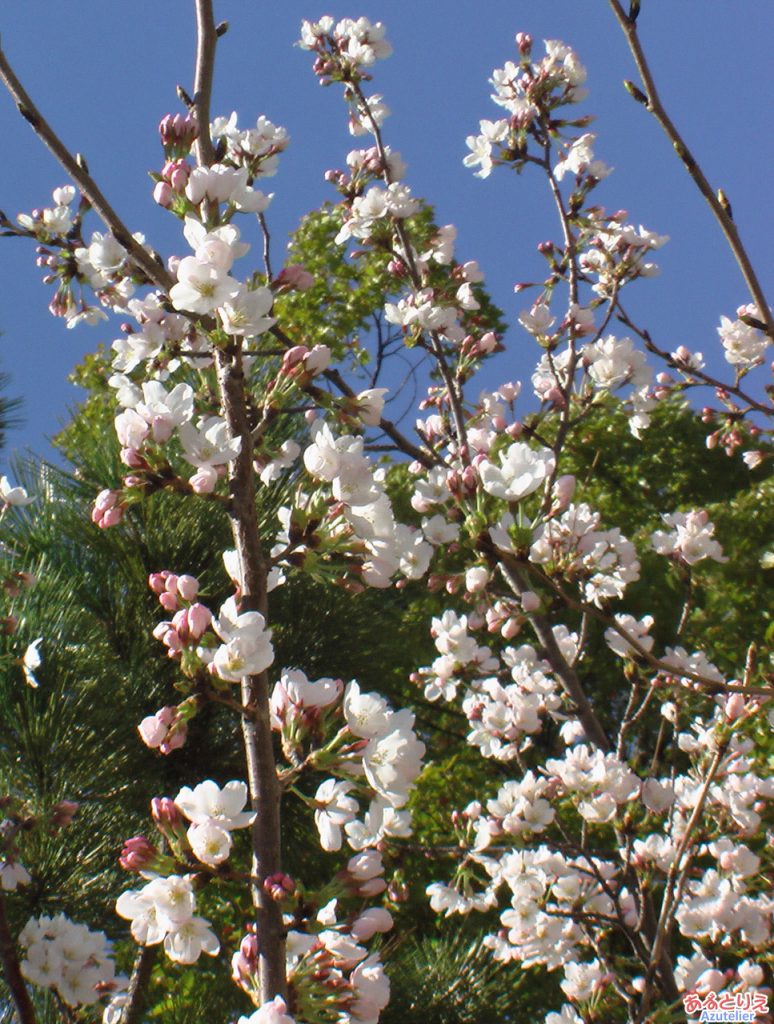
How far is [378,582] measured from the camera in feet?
4.28

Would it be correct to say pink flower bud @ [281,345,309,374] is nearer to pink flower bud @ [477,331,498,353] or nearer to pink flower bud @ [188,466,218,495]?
pink flower bud @ [188,466,218,495]

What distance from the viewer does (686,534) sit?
2.57 metres

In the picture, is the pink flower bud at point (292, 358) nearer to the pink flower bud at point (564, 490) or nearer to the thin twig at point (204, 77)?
the thin twig at point (204, 77)

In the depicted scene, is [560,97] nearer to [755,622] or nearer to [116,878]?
[116,878]

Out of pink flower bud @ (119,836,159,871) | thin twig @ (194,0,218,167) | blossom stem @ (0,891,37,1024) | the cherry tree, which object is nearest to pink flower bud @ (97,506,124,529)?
the cherry tree

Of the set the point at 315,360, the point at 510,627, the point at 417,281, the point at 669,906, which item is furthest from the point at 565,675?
the point at 315,360

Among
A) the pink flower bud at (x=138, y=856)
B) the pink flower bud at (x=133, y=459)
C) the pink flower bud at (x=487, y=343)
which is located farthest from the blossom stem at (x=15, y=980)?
the pink flower bud at (x=487, y=343)

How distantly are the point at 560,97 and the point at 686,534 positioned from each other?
1.32m

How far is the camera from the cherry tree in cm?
115

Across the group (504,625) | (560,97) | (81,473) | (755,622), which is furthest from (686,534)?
(755,622)

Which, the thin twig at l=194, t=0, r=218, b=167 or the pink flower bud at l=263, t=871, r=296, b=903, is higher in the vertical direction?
the thin twig at l=194, t=0, r=218, b=167

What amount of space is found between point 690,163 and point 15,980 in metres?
1.42

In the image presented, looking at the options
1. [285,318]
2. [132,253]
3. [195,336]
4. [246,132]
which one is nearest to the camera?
[132,253]

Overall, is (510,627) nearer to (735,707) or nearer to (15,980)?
(735,707)
